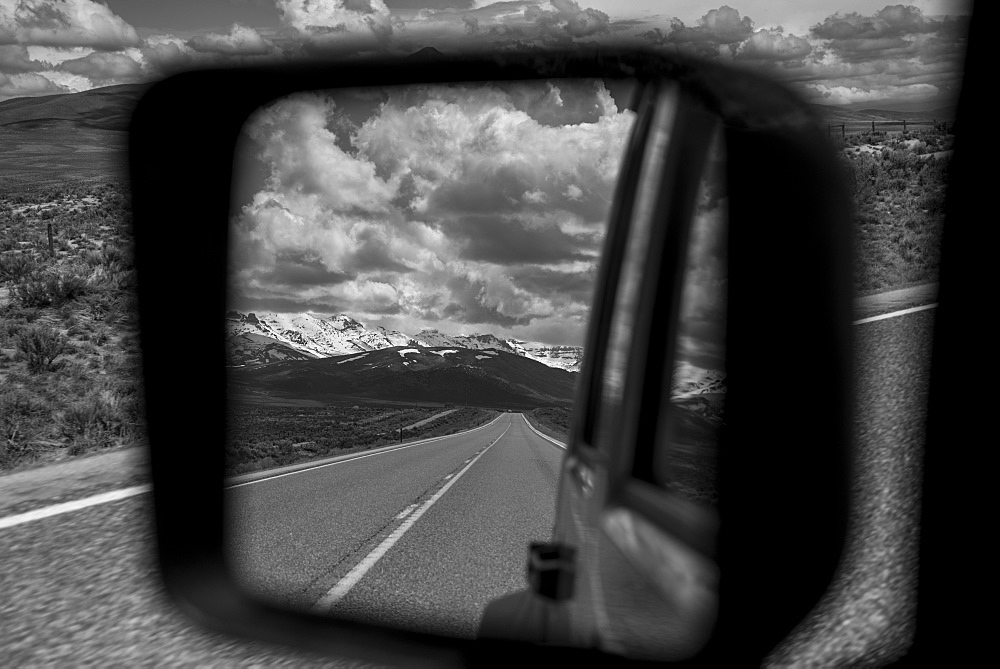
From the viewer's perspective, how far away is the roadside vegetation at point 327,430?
19.2m

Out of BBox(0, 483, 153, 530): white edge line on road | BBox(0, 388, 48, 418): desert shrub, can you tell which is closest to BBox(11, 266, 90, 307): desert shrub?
BBox(0, 388, 48, 418): desert shrub

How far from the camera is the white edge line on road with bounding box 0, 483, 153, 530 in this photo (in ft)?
23.1

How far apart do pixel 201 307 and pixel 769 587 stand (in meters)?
2.07

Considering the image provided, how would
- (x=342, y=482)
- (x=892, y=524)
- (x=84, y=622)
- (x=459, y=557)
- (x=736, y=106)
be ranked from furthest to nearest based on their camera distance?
(x=342, y=482) → (x=459, y=557) → (x=84, y=622) → (x=892, y=524) → (x=736, y=106)

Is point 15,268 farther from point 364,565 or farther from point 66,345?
point 364,565

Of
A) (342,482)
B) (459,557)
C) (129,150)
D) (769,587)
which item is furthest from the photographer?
(342,482)

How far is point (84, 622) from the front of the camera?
5.16 meters

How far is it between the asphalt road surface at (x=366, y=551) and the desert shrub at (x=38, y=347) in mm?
9137

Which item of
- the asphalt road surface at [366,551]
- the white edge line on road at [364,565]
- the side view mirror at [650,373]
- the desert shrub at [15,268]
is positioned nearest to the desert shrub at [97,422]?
the asphalt road surface at [366,551]

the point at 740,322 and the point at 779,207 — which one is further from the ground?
the point at 779,207

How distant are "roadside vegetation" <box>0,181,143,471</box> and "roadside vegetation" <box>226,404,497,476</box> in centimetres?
253

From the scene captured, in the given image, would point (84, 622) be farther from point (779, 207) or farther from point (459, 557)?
point (779, 207)

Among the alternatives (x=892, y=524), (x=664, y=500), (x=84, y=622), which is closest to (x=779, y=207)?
(x=664, y=500)

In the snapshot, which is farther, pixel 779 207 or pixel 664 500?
pixel 664 500
